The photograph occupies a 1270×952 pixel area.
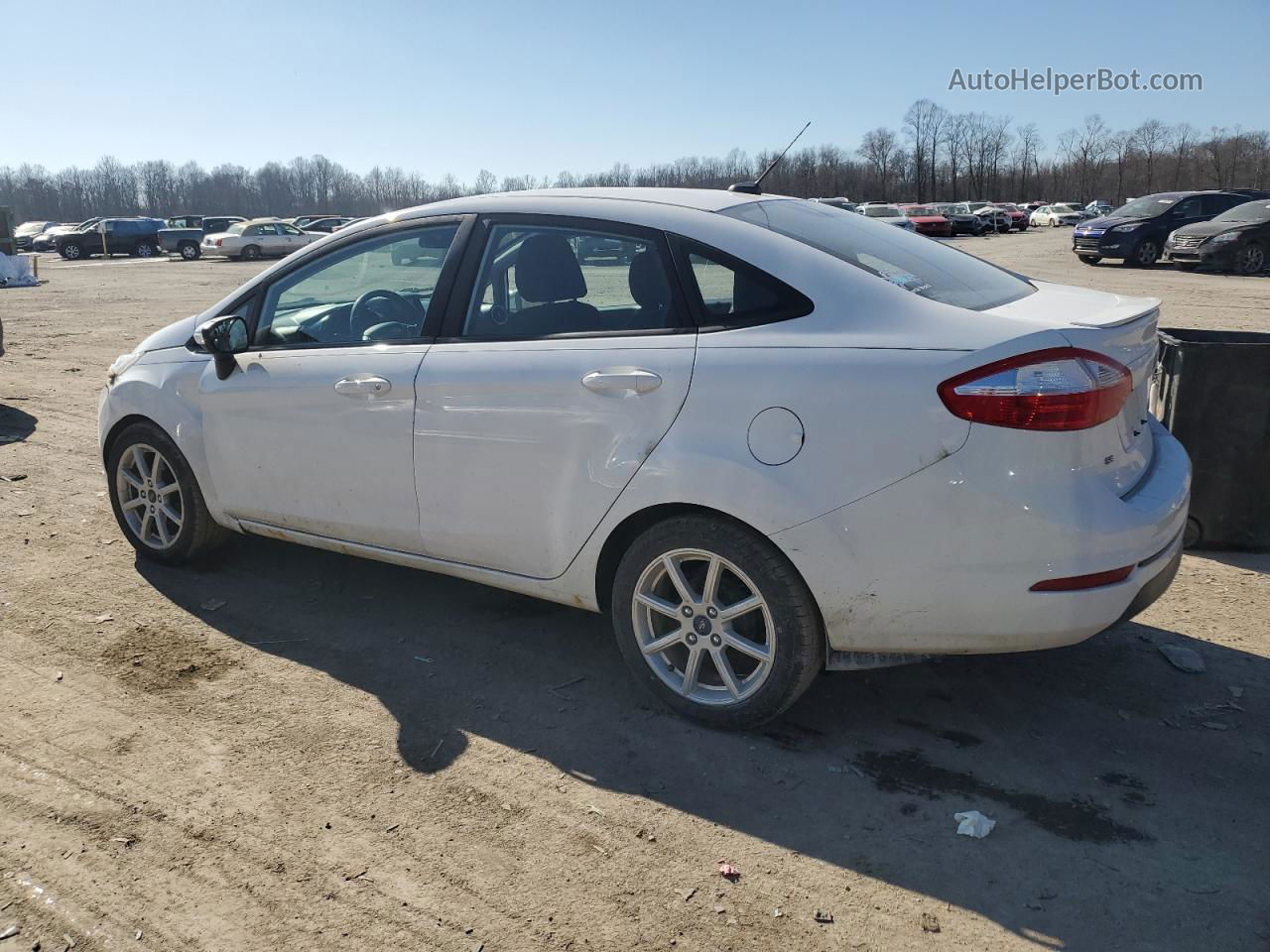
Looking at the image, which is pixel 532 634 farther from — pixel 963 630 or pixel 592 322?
pixel 963 630

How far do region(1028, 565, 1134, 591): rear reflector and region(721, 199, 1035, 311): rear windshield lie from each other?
36.2 inches

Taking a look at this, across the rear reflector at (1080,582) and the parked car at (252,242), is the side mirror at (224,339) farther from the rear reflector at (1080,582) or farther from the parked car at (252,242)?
the parked car at (252,242)

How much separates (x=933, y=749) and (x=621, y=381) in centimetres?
160

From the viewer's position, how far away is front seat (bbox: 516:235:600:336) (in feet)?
12.2

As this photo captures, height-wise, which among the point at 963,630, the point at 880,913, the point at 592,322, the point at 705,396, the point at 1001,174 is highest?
the point at 1001,174

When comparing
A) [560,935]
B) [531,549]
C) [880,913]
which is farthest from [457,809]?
[880,913]

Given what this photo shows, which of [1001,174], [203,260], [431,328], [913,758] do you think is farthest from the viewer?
[1001,174]

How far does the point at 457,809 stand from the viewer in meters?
3.13

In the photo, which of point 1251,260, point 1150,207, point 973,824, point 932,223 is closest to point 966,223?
point 932,223

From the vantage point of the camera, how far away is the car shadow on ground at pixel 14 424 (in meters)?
8.12

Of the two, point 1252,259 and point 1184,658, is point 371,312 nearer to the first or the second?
point 1184,658

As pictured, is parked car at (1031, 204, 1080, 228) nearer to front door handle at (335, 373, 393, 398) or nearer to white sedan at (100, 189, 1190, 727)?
white sedan at (100, 189, 1190, 727)

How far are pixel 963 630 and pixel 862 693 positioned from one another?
0.83 metres

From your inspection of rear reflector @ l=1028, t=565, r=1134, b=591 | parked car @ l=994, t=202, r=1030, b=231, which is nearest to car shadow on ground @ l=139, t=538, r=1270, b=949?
rear reflector @ l=1028, t=565, r=1134, b=591
